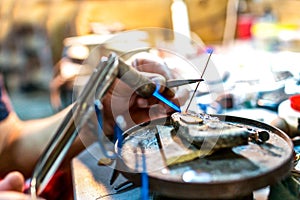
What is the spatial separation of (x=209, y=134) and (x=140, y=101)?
0.29 m

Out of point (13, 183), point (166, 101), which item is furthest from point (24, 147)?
point (166, 101)

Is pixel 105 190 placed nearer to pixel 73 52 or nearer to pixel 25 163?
pixel 25 163

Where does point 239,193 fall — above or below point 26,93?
above

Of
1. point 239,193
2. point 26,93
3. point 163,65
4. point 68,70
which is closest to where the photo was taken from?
point 239,193

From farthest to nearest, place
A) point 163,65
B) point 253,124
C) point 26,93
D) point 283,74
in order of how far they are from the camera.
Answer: point 26,93
point 283,74
point 163,65
point 253,124

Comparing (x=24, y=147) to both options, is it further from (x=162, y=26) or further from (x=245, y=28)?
(x=162, y=26)

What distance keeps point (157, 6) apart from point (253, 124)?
91.3 inches

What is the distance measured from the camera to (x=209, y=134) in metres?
0.42

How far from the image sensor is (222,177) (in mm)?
377

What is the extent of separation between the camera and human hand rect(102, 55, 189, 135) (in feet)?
2.10

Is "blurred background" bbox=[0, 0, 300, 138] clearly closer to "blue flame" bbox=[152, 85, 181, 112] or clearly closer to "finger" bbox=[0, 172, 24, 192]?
"blue flame" bbox=[152, 85, 181, 112]

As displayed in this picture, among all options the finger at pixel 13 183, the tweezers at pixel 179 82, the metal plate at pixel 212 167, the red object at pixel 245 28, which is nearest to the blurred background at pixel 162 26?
the red object at pixel 245 28

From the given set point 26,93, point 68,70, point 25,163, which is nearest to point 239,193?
point 25,163

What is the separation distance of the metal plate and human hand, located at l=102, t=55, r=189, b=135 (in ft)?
0.51
